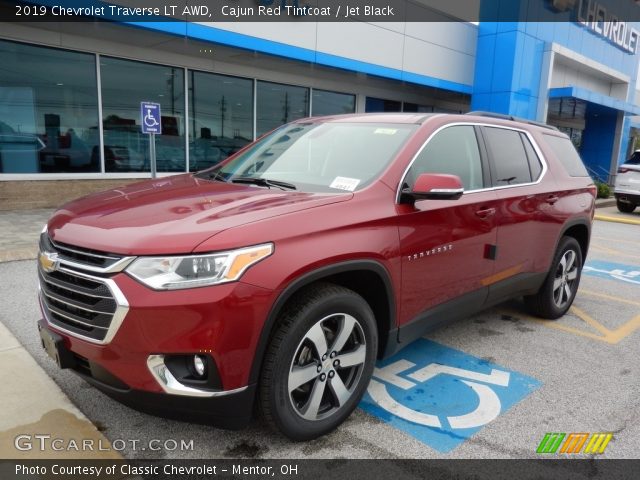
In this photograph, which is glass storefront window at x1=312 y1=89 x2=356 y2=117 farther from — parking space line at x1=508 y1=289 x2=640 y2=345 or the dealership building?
parking space line at x1=508 y1=289 x2=640 y2=345

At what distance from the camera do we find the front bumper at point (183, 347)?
211cm

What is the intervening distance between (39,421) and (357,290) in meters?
1.93

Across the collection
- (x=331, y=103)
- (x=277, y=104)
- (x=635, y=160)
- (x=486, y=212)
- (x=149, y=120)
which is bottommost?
(x=486, y=212)

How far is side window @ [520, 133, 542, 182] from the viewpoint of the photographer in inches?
166

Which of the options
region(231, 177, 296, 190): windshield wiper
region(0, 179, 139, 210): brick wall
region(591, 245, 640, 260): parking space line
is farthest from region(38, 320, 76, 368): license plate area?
region(591, 245, 640, 260): parking space line

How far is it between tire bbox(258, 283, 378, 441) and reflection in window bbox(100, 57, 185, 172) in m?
9.79

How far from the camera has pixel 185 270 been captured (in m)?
2.14

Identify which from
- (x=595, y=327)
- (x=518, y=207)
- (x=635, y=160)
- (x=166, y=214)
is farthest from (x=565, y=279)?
(x=635, y=160)

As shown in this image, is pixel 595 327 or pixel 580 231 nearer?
pixel 595 327

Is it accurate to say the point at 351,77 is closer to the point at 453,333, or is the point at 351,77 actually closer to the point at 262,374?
the point at 453,333

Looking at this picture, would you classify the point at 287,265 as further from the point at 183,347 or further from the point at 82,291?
the point at 82,291

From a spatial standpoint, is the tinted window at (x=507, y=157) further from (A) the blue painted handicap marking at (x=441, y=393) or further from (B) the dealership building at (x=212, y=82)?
(B) the dealership building at (x=212, y=82)

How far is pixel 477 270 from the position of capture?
3.55m

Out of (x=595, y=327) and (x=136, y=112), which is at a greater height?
(x=136, y=112)
